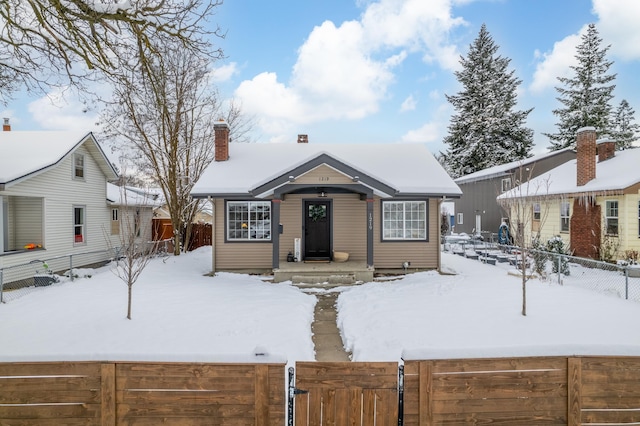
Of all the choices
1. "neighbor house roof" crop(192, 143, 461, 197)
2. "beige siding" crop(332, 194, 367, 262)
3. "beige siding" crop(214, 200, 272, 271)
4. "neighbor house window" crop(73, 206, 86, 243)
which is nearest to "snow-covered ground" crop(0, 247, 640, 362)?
"beige siding" crop(214, 200, 272, 271)

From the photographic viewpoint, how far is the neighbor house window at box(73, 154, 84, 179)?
15.0 metres

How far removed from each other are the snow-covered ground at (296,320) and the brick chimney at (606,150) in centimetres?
1146

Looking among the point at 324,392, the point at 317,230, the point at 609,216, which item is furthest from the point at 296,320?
the point at 609,216

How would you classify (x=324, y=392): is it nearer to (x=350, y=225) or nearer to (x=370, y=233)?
(x=370, y=233)

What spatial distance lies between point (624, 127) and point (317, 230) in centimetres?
4258

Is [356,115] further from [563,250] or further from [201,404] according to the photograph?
[201,404]

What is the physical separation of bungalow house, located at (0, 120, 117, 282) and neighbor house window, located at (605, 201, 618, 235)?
1951cm

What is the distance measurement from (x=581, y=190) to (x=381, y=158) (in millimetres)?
8547

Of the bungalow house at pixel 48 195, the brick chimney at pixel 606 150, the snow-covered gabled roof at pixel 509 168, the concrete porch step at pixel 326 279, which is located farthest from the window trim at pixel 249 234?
the brick chimney at pixel 606 150

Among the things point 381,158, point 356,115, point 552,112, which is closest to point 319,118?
point 356,115

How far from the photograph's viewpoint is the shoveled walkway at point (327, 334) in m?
5.77

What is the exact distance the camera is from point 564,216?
16422mm

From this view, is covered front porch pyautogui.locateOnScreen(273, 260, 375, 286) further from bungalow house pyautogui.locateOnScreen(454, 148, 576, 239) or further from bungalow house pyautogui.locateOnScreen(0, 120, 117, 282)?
bungalow house pyautogui.locateOnScreen(454, 148, 576, 239)

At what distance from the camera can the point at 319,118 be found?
2627 centimetres
